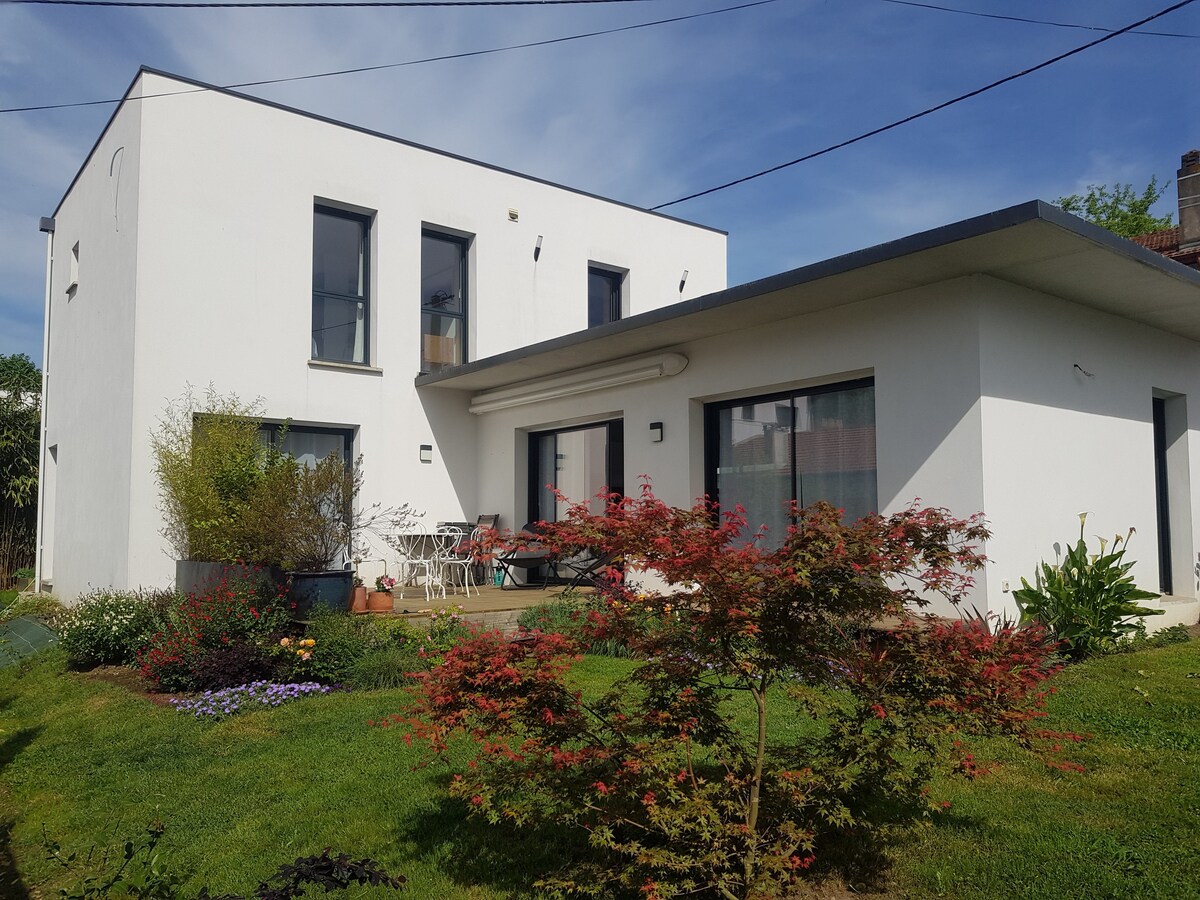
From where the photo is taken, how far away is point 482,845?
12.3ft

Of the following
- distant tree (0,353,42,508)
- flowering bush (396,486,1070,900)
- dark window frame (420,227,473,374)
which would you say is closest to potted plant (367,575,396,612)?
dark window frame (420,227,473,374)

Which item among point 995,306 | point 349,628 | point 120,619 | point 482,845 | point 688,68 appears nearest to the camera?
point 482,845

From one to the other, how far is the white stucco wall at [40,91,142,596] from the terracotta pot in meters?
3.09

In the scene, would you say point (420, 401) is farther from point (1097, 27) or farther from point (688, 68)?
point (1097, 27)

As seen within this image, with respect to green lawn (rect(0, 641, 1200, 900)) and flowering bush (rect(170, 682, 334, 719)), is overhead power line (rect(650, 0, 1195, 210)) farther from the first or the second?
flowering bush (rect(170, 682, 334, 719))

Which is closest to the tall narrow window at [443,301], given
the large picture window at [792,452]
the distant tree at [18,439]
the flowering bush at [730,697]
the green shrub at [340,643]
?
the large picture window at [792,452]

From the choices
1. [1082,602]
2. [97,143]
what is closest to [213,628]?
[1082,602]

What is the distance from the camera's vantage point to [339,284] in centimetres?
1177

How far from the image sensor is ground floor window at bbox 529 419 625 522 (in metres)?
11.0

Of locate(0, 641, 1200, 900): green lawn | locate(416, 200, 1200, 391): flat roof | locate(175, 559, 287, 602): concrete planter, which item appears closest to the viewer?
locate(0, 641, 1200, 900): green lawn

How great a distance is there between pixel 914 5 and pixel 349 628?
342 inches

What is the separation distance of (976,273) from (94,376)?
1102 cm

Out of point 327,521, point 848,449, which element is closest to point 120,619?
point 327,521

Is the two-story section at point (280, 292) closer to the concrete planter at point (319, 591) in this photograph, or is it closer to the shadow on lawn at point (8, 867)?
the concrete planter at point (319, 591)
